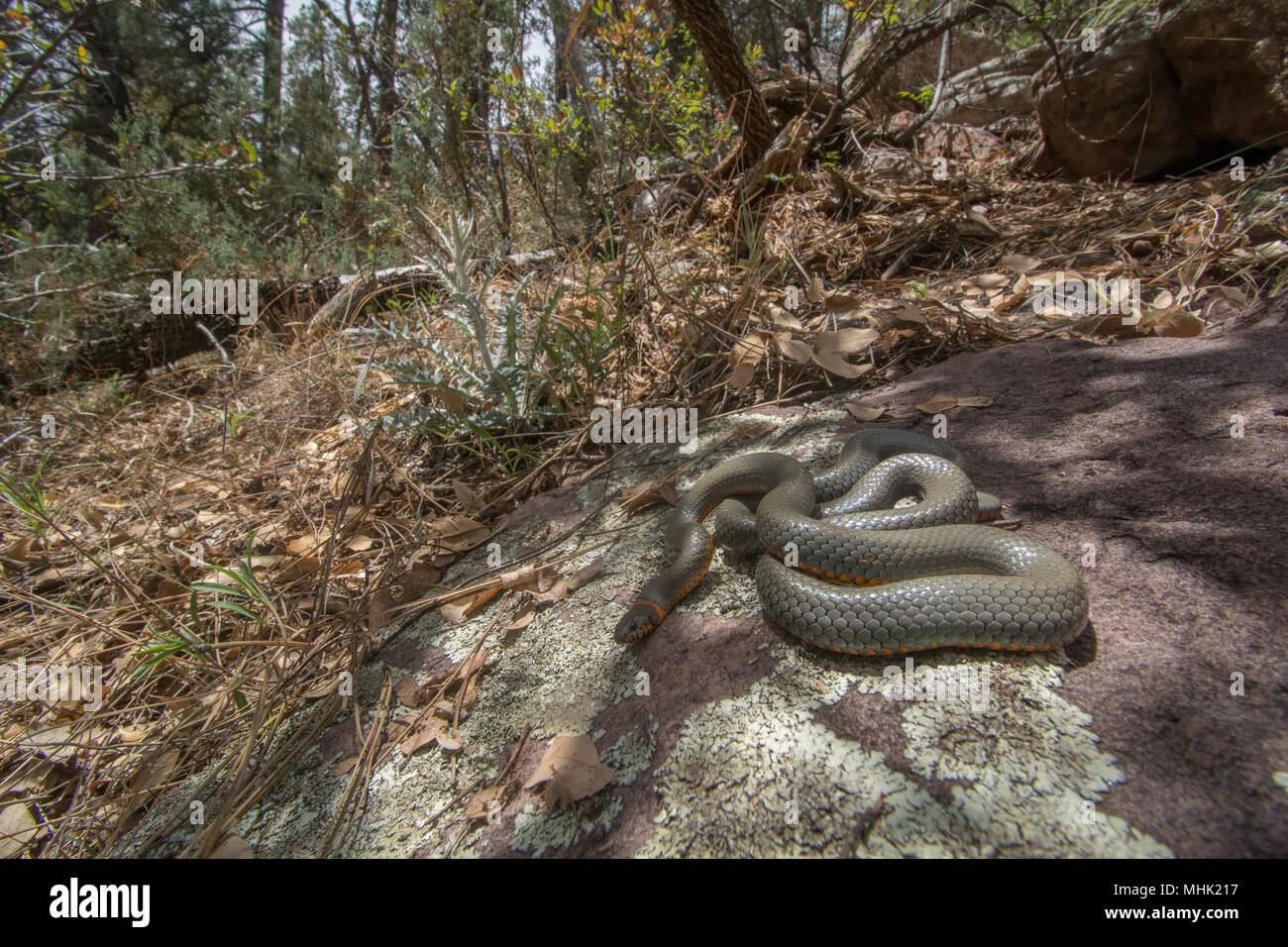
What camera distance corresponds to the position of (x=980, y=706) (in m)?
1.89

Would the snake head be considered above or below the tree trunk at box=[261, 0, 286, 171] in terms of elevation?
below

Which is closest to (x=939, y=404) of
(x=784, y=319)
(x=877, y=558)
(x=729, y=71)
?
(x=784, y=319)

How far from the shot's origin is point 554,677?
8.37ft

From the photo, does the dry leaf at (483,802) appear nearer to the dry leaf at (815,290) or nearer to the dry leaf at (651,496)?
the dry leaf at (651,496)

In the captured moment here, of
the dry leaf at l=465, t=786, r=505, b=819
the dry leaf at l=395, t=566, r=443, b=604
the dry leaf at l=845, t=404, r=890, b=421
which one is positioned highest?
the dry leaf at l=845, t=404, r=890, b=421

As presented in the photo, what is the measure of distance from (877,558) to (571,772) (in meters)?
1.51

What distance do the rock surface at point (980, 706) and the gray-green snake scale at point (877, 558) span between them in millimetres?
116

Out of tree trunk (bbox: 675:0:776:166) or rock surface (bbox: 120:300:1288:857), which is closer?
rock surface (bbox: 120:300:1288:857)

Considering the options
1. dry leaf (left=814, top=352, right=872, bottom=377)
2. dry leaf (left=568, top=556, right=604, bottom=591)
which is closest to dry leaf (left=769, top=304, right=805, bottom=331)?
dry leaf (left=814, top=352, right=872, bottom=377)

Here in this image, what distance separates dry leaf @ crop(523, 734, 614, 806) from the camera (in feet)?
6.42

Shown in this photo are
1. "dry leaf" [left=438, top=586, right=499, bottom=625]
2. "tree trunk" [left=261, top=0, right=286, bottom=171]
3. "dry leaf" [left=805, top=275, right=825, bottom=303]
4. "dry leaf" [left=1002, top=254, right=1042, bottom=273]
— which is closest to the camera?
"dry leaf" [left=438, top=586, right=499, bottom=625]

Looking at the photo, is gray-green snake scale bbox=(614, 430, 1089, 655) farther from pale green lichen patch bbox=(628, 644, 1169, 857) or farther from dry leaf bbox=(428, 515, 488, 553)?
dry leaf bbox=(428, 515, 488, 553)

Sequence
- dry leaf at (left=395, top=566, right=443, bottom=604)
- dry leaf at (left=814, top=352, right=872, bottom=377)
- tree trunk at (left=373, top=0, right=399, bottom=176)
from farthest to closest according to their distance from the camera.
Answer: tree trunk at (left=373, top=0, right=399, bottom=176)
dry leaf at (left=814, top=352, right=872, bottom=377)
dry leaf at (left=395, top=566, right=443, bottom=604)
